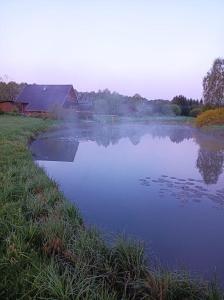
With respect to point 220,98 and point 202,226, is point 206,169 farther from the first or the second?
point 220,98

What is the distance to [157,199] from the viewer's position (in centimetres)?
679

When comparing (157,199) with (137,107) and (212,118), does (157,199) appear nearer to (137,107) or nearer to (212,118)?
(212,118)

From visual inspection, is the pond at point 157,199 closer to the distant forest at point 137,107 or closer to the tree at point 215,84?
the tree at point 215,84

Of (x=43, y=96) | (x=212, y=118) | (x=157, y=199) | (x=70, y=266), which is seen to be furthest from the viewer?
(x=43, y=96)

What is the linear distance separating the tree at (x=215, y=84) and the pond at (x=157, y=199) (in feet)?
69.3

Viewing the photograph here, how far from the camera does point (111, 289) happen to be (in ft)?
10.7

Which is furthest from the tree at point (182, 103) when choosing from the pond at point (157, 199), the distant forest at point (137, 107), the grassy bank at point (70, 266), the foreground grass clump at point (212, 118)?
the grassy bank at point (70, 266)

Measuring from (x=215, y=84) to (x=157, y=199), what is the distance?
27.6m

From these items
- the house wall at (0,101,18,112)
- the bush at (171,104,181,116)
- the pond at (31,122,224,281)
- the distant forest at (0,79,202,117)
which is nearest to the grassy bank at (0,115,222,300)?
the pond at (31,122,224,281)

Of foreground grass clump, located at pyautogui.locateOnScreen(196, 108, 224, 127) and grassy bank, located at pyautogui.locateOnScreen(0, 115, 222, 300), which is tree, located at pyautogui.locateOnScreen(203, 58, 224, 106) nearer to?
A: foreground grass clump, located at pyautogui.locateOnScreen(196, 108, 224, 127)

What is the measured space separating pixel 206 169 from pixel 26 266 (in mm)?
7720

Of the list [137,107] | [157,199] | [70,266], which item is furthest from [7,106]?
[70,266]

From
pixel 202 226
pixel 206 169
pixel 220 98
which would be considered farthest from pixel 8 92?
pixel 202 226

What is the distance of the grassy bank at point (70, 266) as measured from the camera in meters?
3.06
